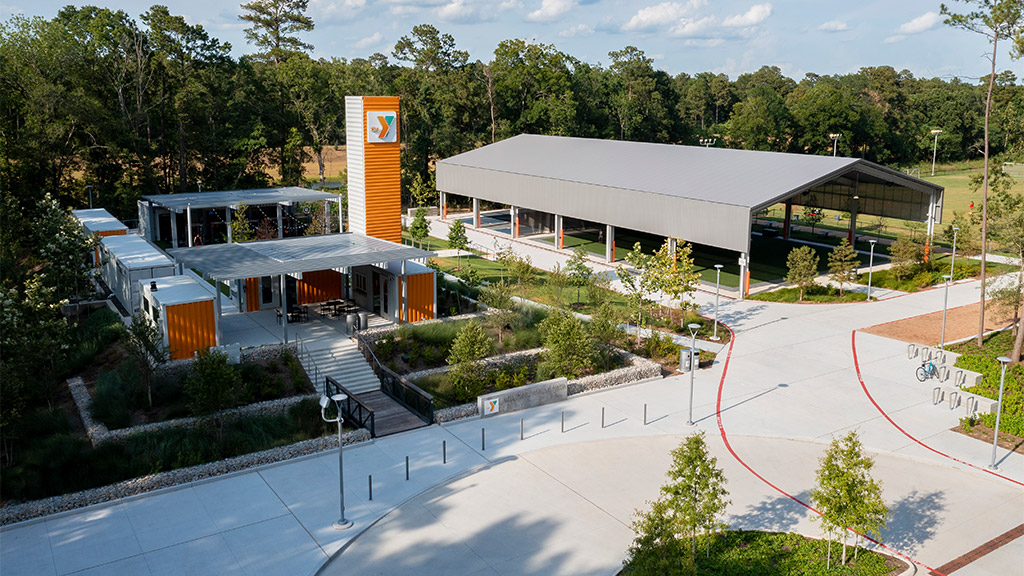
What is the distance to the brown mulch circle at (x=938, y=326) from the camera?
113 feet

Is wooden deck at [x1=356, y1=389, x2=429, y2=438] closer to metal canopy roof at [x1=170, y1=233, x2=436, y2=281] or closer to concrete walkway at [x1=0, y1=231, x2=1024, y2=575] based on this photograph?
concrete walkway at [x1=0, y1=231, x2=1024, y2=575]

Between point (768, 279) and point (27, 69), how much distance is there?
49370 mm

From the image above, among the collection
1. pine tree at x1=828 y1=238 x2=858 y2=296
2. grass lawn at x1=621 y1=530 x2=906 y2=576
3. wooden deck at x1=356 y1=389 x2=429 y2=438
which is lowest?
grass lawn at x1=621 y1=530 x2=906 y2=576

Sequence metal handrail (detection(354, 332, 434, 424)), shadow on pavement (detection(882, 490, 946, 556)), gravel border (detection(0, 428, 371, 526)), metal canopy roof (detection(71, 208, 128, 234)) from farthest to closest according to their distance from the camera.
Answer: metal canopy roof (detection(71, 208, 128, 234)) < metal handrail (detection(354, 332, 434, 424)) < gravel border (detection(0, 428, 371, 526)) < shadow on pavement (detection(882, 490, 946, 556))

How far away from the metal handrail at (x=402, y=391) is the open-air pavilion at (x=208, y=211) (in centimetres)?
2079

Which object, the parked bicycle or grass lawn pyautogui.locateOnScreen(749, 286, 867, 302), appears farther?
grass lawn pyautogui.locateOnScreen(749, 286, 867, 302)

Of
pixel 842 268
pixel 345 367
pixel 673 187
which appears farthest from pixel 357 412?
pixel 842 268

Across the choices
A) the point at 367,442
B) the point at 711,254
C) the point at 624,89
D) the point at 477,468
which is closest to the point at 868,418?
the point at 477,468

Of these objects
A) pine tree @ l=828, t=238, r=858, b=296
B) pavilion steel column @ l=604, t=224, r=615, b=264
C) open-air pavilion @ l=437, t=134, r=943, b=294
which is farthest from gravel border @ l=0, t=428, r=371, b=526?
pine tree @ l=828, t=238, r=858, b=296

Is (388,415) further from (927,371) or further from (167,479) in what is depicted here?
(927,371)

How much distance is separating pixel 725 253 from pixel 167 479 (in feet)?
135

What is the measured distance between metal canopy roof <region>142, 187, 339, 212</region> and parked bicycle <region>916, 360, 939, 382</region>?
33.0 meters

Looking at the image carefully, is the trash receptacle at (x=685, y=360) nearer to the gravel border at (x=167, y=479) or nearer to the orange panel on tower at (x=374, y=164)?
the gravel border at (x=167, y=479)

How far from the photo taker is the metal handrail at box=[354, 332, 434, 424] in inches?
979
